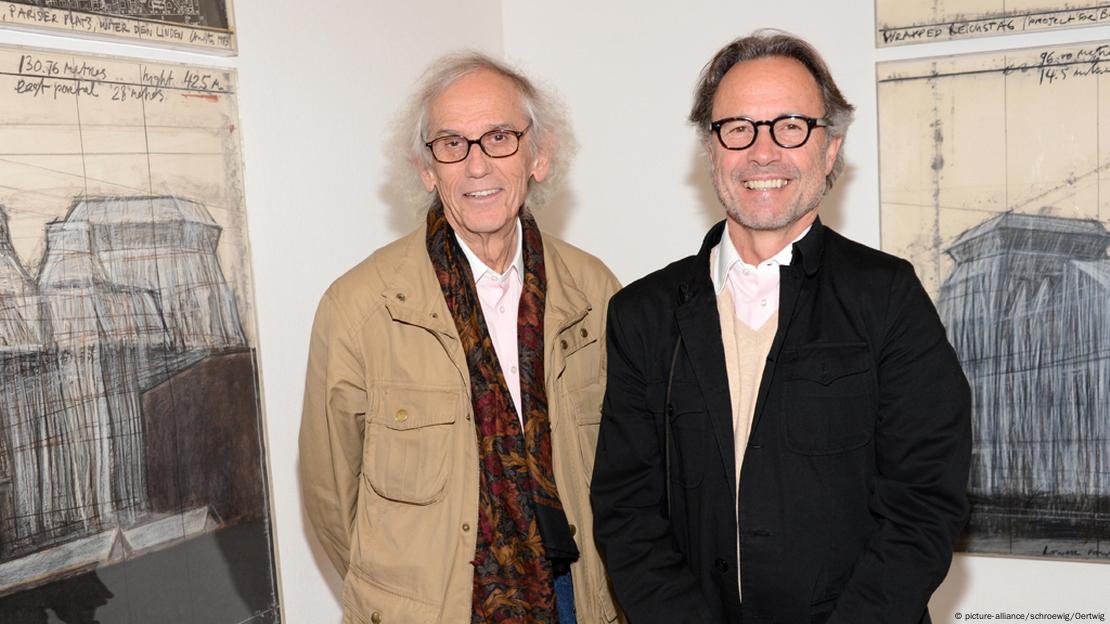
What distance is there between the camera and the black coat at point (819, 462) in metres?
1.62

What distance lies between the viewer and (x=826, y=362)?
1.68 m

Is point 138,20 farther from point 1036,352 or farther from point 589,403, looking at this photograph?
point 1036,352

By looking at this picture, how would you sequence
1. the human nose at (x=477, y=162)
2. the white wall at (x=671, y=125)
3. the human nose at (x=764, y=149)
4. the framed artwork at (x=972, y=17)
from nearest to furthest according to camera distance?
the human nose at (x=764, y=149) < the human nose at (x=477, y=162) < the framed artwork at (x=972, y=17) < the white wall at (x=671, y=125)

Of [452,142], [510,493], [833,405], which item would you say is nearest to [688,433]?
[833,405]

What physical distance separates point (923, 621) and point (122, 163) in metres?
1.82

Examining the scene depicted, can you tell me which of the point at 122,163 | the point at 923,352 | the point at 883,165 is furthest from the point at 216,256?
the point at 883,165

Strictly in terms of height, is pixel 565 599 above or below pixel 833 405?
below

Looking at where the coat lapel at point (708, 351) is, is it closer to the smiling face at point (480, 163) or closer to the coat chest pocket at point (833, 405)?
the coat chest pocket at point (833, 405)

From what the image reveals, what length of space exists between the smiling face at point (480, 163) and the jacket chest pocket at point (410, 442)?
14.3 inches

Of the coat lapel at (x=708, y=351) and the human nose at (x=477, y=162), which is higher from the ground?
the human nose at (x=477, y=162)

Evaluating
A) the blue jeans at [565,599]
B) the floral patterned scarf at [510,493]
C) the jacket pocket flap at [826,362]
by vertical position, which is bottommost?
the blue jeans at [565,599]

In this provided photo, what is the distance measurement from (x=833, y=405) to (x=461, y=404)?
720 millimetres

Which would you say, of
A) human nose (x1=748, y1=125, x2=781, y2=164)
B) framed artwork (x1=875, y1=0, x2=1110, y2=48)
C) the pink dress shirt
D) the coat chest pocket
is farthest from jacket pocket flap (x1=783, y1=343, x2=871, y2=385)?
framed artwork (x1=875, y1=0, x2=1110, y2=48)

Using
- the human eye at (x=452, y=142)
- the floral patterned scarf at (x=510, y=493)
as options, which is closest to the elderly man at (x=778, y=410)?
the floral patterned scarf at (x=510, y=493)
